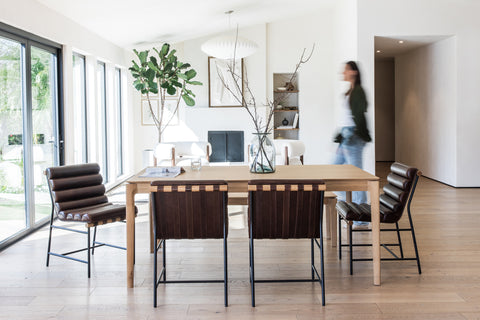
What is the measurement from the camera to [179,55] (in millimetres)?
9914

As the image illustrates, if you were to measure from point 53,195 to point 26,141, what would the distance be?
1.34m

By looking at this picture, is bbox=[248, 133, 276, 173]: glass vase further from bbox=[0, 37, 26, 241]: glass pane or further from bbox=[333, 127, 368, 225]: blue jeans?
bbox=[0, 37, 26, 241]: glass pane

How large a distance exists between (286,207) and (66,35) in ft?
13.7

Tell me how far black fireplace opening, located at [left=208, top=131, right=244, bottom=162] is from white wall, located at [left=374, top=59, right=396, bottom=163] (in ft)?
13.6

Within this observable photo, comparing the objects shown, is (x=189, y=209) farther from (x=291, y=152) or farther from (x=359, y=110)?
(x=291, y=152)

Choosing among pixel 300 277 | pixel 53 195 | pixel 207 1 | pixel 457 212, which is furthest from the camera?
pixel 207 1

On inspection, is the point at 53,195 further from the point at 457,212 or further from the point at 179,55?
the point at 179,55

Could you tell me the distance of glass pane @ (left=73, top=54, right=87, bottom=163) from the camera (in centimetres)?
662

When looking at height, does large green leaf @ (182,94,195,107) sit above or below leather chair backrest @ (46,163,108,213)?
above

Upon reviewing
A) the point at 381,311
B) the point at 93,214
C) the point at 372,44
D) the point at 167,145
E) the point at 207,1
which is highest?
the point at 207,1

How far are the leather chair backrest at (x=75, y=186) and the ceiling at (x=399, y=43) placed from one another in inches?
215

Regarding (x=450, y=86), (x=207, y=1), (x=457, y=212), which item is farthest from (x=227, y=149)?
(x=457, y=212)

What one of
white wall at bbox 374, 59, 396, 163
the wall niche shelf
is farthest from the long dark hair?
white wall at bbox 374, 59, 396, 163

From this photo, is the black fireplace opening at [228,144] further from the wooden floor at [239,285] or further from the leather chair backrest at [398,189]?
the leather chair backrest at [398,189]
